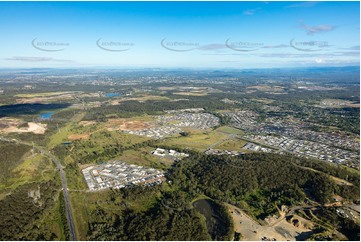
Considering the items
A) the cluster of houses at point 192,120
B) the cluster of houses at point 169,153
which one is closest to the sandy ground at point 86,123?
the cluster of houses at point 192,120

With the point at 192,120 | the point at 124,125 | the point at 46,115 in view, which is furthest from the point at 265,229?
the point at 46,115

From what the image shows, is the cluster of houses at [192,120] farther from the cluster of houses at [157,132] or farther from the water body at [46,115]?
the water body at [46,115]

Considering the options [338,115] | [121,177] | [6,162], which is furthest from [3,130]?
[338,115]

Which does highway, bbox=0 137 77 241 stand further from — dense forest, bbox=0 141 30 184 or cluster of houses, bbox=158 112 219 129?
cluster of houses, bbox=158 112 219 129

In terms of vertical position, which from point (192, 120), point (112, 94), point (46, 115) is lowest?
point (192, 120)

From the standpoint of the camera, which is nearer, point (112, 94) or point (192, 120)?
point (192, 120)

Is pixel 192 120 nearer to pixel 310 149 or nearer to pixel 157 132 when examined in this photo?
pixel 157 132

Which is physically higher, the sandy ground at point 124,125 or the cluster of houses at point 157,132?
the sandy ground at point 124,125
